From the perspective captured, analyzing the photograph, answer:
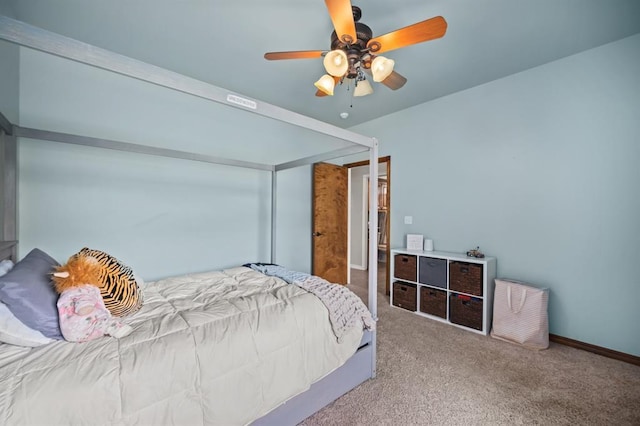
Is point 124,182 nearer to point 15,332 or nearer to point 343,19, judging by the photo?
point 15,332

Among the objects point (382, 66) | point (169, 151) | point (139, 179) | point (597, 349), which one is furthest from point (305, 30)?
point (597, 349)

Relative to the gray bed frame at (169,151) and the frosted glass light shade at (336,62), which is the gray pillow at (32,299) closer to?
the gray bed frame at (169,151)

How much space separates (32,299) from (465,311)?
331 cm

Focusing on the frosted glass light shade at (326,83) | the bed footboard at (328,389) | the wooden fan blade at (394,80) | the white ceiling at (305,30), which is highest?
the white ceiling at (305,30)

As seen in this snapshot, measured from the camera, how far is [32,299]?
1.09m

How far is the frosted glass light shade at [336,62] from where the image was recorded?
5.32 ft

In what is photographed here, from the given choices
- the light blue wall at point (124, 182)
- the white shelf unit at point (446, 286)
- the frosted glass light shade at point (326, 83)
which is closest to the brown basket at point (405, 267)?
the white shelf unit at point (446, 286)

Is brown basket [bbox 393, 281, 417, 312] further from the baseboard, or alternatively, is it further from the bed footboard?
the bed footboard

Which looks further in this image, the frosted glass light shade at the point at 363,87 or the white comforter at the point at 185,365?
the frosted glass light shade at the point at 363,87

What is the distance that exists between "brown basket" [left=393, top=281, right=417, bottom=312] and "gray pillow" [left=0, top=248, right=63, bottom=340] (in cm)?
311

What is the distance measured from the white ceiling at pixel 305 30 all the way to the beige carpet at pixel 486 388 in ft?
8.77

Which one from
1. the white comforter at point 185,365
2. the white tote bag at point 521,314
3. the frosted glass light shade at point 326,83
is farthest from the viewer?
the white tote bag at point 521,314

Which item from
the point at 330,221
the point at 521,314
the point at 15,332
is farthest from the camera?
the point at 330,221

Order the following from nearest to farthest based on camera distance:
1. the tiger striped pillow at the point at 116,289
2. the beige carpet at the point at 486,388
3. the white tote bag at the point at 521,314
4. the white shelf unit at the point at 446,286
Result: the tiger striped pillow at the point at 116,289
the beige carpet at the point at 486,388
the white tote bag at the point at 521,314
the white shelf unit at the point at 446,286
